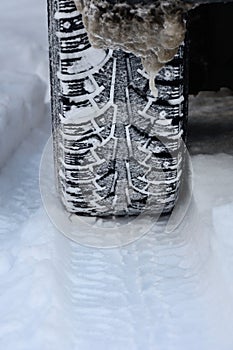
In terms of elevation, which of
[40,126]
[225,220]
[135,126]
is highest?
[135,126]

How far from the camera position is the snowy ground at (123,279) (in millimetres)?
1397

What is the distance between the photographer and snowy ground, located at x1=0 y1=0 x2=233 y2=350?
1397 mm

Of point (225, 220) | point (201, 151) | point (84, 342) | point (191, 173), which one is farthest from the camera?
point (201, 151)

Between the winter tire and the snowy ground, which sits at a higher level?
the winter tire

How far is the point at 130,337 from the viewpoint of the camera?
1405mm

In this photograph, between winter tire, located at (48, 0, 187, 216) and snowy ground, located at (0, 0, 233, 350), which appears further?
winter tire, located at (48, 0, 187, 216)

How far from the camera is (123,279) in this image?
5.26 feet

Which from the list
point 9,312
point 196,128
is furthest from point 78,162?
point 196,128

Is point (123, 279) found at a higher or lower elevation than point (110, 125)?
lower

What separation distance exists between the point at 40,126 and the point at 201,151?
585 millimetres

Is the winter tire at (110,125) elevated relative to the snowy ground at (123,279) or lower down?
elevated

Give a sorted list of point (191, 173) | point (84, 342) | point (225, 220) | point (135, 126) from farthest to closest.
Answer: point (191, 173) < point (135, 126) < point (225, 220) < point (84, 342)

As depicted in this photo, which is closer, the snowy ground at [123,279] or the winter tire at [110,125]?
the snowy ground at [123,279]

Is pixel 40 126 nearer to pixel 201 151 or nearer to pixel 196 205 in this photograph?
pixel 201 151
